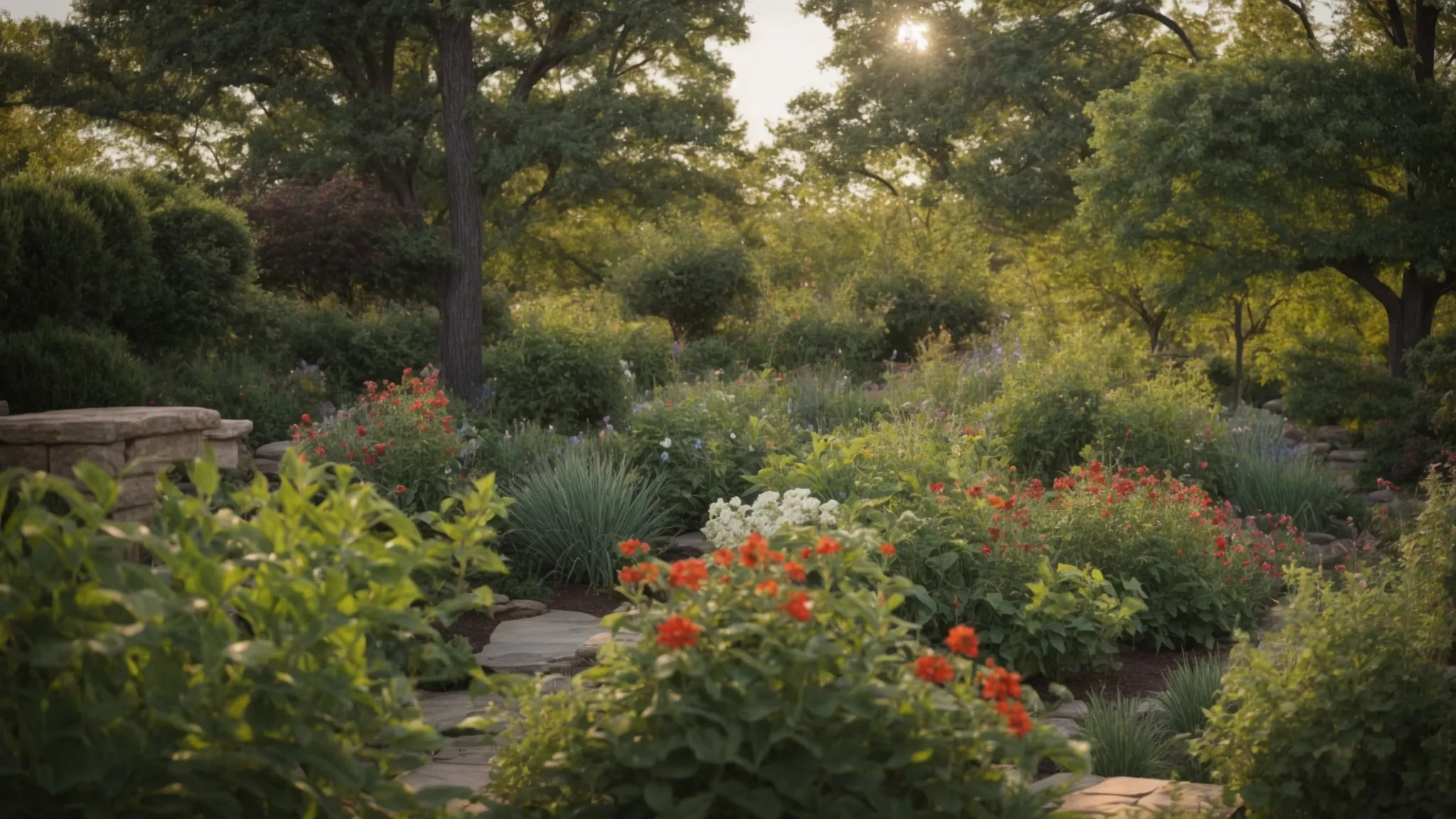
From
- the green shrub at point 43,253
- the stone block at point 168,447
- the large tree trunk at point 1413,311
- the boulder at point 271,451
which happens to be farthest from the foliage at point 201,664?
the large tree trunk at point 1413,311

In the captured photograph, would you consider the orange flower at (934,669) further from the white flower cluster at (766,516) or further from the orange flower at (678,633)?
the white flower cluster at (766,516)

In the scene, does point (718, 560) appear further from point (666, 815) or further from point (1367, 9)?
point (1367, 9)

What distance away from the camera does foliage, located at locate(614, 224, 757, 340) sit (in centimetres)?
1584

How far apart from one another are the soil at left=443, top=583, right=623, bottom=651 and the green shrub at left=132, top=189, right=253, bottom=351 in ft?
20.8

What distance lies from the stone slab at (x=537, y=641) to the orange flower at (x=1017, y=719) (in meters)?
2.63

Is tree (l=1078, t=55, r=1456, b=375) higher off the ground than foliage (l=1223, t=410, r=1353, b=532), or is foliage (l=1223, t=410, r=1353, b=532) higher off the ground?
tree (l=1078, t=55, r=1456, b=375)

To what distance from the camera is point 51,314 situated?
364 inches

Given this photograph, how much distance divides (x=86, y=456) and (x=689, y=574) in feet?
12.3

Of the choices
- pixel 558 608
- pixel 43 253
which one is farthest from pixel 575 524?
pixel 43 253

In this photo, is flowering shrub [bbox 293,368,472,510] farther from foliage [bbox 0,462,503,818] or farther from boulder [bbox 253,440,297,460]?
foliage [bbox 0,462,503,818]

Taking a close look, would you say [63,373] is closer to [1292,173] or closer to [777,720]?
[777,720]

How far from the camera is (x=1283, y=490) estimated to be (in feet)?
29.5

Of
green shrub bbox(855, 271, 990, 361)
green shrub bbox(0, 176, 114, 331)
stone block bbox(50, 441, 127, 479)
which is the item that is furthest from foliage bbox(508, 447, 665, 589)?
green shrub bbox(855, 271, 990, 361)

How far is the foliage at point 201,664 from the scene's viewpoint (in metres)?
2.20
